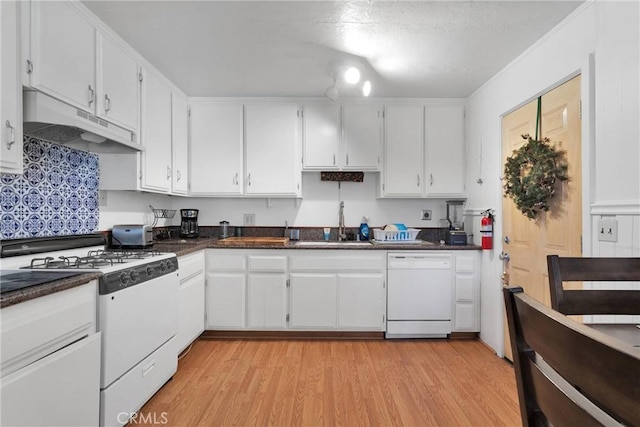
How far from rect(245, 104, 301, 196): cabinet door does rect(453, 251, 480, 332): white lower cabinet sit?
5.81 feet

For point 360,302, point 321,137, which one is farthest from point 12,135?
point 360,302

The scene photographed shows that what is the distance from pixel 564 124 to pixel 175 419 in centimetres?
296

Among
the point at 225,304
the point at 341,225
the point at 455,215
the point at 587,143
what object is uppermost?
the point at 587,143

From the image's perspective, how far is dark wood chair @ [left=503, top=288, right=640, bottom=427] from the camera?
37 cm

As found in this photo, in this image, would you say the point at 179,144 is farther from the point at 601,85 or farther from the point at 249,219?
the point at 601,85

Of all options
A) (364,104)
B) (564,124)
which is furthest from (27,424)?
(364,104)

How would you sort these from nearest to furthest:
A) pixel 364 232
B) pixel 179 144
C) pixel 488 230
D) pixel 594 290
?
1. pixel 594 290
2. pixel 488 230
3. pixel 179 144
4. pixel 364 232

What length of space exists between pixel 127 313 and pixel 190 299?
0.95 m

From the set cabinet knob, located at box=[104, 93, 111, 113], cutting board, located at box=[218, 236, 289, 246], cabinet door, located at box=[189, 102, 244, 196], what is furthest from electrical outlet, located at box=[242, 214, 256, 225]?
cabinet knob, located at box=[104, 93, 111, 113]

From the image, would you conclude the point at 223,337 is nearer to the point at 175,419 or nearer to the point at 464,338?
the point at 175,419

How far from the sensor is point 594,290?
3.72 feet

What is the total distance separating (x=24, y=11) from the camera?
148cm

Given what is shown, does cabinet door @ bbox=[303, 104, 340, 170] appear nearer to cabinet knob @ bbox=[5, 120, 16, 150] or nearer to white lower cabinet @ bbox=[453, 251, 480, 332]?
white lower cabinet @ bbox=[453, 251, 480, 332]

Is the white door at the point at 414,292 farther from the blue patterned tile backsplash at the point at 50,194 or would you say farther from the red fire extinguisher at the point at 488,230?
the blue patterned tile backsplash at the point at 50,194
